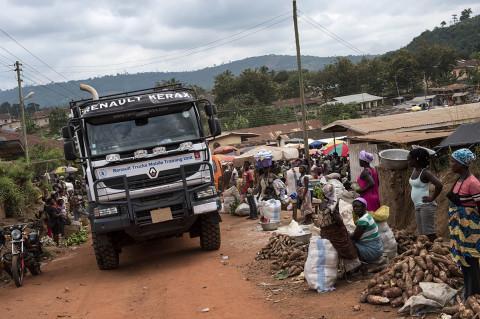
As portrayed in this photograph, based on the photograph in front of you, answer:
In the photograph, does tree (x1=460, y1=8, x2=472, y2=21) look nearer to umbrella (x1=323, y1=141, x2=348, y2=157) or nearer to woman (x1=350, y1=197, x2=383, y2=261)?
umbrella (x1=323, y1=141, x2=348, y2=157)

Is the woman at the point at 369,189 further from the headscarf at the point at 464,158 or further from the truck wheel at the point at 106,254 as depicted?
the truck wheel at the point at 106,254

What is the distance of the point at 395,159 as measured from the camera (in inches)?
412

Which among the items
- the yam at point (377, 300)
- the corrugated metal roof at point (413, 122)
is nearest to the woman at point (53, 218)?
the corrugated metal roof at point (413, 122)

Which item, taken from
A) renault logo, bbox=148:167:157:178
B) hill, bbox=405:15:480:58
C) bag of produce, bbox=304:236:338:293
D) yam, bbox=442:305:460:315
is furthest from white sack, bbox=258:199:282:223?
Answer: hill, bbox=405:15:480:58

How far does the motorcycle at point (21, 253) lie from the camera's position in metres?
10.1

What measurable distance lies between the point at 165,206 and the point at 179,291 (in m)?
2.05

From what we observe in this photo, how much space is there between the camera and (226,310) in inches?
287

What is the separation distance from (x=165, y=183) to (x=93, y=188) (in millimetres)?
1382

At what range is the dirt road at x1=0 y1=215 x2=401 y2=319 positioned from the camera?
23.2 ft

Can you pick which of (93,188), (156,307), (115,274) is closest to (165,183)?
(93,188)

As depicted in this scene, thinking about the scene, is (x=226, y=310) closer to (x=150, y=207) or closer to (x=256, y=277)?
(x=256, y=277)

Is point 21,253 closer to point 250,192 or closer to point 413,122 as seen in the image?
point 250,192

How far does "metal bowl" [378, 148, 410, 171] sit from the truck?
3517 millimetres

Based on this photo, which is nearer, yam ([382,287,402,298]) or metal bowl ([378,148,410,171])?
yam ([382,287,402,298])
